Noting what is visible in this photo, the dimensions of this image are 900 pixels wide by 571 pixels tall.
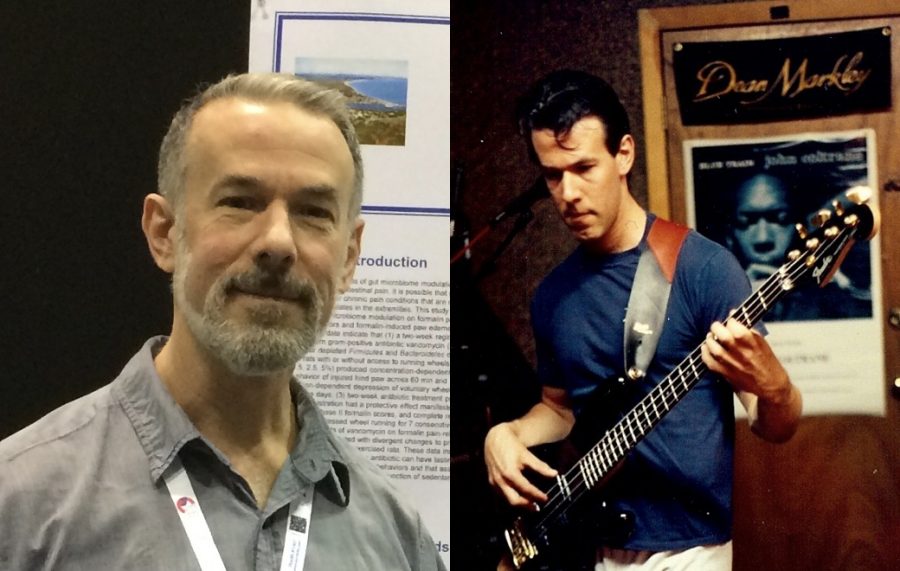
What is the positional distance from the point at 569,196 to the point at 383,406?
1.90 ft

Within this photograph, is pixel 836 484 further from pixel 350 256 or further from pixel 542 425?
pixel 350 256

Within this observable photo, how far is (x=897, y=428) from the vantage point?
159 centimetres

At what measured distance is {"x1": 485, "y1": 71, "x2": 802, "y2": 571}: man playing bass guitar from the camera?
1569 mm

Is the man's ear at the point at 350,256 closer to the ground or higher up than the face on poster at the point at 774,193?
closer to the ground

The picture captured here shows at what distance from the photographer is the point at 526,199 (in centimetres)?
170

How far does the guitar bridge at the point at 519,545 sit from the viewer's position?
5.33ft

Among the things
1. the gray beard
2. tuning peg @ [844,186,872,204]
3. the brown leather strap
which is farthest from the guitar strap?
the gray beard

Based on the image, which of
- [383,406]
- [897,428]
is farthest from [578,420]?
[897,428]

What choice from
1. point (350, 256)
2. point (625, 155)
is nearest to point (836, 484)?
point (625, 155)

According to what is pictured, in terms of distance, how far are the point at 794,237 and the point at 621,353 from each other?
0.42 m

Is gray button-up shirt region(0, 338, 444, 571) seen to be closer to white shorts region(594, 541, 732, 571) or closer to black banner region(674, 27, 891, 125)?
white shorts region(594, 541, 732, 571)

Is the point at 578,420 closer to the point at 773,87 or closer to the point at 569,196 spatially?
the point at 569,196

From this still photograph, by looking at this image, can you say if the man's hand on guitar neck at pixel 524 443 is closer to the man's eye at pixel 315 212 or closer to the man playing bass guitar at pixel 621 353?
the man playing bass guitar at pixel 621 353

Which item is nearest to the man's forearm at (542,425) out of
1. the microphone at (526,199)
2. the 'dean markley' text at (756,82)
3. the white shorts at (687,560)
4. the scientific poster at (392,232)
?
the scientific poster at (392,232)
